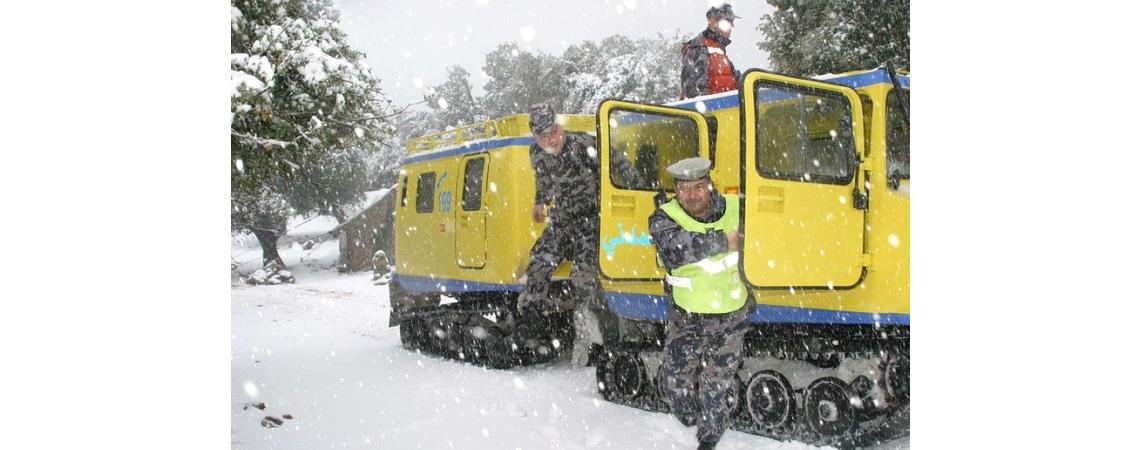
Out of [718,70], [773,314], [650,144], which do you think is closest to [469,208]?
[650,144]

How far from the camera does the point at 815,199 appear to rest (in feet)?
13.7

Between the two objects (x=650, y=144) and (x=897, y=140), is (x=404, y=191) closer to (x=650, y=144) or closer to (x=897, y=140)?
(x=650, y=144)

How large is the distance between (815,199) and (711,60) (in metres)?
2.08

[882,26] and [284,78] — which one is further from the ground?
[882,26]

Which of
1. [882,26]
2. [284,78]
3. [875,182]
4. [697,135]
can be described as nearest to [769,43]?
[882,26]

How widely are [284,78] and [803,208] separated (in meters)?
2.79

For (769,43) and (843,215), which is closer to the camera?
(843,215)

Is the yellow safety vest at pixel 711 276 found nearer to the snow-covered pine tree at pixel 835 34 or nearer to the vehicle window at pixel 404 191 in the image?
the snow-covered pine tree at pixel 835 34

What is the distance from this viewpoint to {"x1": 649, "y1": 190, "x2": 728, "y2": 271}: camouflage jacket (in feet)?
13.1

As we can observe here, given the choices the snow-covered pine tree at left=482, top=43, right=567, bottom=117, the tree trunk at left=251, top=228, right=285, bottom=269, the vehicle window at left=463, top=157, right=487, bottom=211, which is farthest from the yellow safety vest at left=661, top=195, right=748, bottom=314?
the snow-covered pine tree at left=482, top=43, right=567, bottom=117

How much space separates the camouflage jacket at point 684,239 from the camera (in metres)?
3.99
